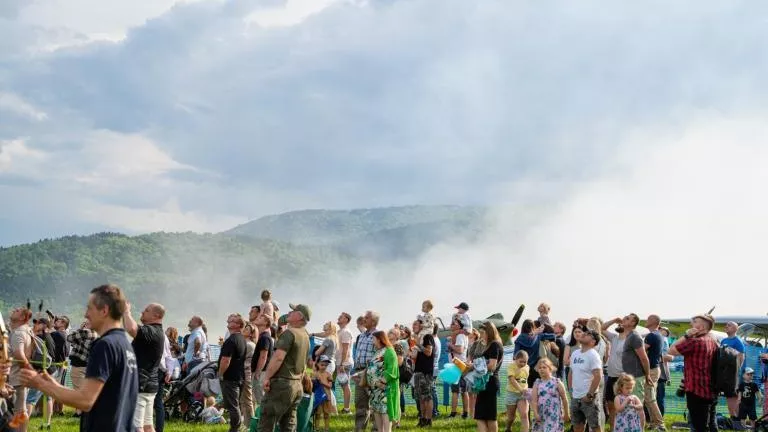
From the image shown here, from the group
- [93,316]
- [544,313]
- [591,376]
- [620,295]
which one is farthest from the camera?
[620,295]

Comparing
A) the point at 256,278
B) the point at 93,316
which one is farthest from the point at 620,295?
the point at 93,316

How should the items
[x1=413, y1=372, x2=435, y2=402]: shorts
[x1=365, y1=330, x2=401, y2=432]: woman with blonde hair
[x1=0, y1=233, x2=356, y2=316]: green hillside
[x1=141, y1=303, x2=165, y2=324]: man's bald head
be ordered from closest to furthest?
[x1=141, y1=303, x2=165, y2=324]: man's bald head < [x1=365, y1=330, x2=401, y2=432]: woman with blonde hair < [x1=413, y1=372, x2=435, y2=402]: shorts < [x1=0, y1=233, x2=356, y2=316]: green hillside

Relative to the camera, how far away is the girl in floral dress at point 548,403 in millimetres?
11320

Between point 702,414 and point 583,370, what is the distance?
163cm

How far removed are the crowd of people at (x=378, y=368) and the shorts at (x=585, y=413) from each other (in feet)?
0.05

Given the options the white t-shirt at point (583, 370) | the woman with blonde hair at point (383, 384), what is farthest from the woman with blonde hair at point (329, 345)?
the white t-shirt at point (583, 370)

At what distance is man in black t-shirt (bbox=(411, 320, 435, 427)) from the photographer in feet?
50.7

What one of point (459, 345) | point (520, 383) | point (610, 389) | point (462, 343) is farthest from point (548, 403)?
point (462, 343)

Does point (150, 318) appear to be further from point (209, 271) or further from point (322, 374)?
point (209, 271)

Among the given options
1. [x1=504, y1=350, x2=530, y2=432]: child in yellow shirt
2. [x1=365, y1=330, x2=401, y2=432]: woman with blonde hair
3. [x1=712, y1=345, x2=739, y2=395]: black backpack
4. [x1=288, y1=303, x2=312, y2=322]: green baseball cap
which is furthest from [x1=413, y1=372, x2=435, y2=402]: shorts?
[x1=712, y1=345, x2=739, y2=395]: black backpack

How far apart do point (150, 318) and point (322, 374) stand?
185 inches

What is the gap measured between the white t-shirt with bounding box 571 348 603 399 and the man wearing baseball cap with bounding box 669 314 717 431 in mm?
1130

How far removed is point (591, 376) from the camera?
11773 mm

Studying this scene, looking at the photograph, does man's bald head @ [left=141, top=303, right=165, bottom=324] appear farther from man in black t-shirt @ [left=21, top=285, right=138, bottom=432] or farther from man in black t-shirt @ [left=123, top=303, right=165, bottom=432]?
man in black t-shirt @ [left=21, top=285, right=138, bottom=432]
